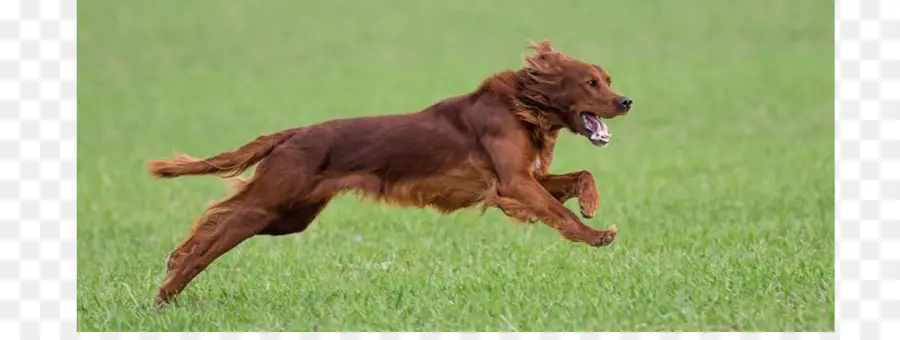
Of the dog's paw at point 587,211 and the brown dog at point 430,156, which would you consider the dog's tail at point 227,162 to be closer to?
the brown dog at point 430,156

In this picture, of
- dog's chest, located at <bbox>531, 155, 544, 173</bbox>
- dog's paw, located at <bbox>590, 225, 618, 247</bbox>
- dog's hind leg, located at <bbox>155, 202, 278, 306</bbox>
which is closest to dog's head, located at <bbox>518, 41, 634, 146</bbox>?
dog's chest, located at <bbox>531, 155, 544, 173</bbox>

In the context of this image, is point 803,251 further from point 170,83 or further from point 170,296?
point 170,83

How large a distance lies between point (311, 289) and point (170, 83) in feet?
55.9

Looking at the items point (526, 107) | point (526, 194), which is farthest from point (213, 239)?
point (526, 107)

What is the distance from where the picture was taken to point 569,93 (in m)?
6.89

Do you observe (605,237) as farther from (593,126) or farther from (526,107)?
(526,107)

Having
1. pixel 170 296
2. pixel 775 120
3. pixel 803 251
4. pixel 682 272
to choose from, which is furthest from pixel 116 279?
pixel 775 120

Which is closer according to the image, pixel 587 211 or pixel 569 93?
pixel 587 211

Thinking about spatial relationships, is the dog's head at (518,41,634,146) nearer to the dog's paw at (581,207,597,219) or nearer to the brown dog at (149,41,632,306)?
the brown dog at (149,41,632,306)

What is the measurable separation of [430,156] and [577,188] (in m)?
0.76

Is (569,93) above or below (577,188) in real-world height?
above

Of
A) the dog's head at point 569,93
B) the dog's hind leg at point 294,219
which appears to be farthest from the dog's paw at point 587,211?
the dog's hind leg at point 294,219

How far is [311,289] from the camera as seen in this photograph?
7.29m

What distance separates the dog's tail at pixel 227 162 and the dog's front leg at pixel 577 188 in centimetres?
136
